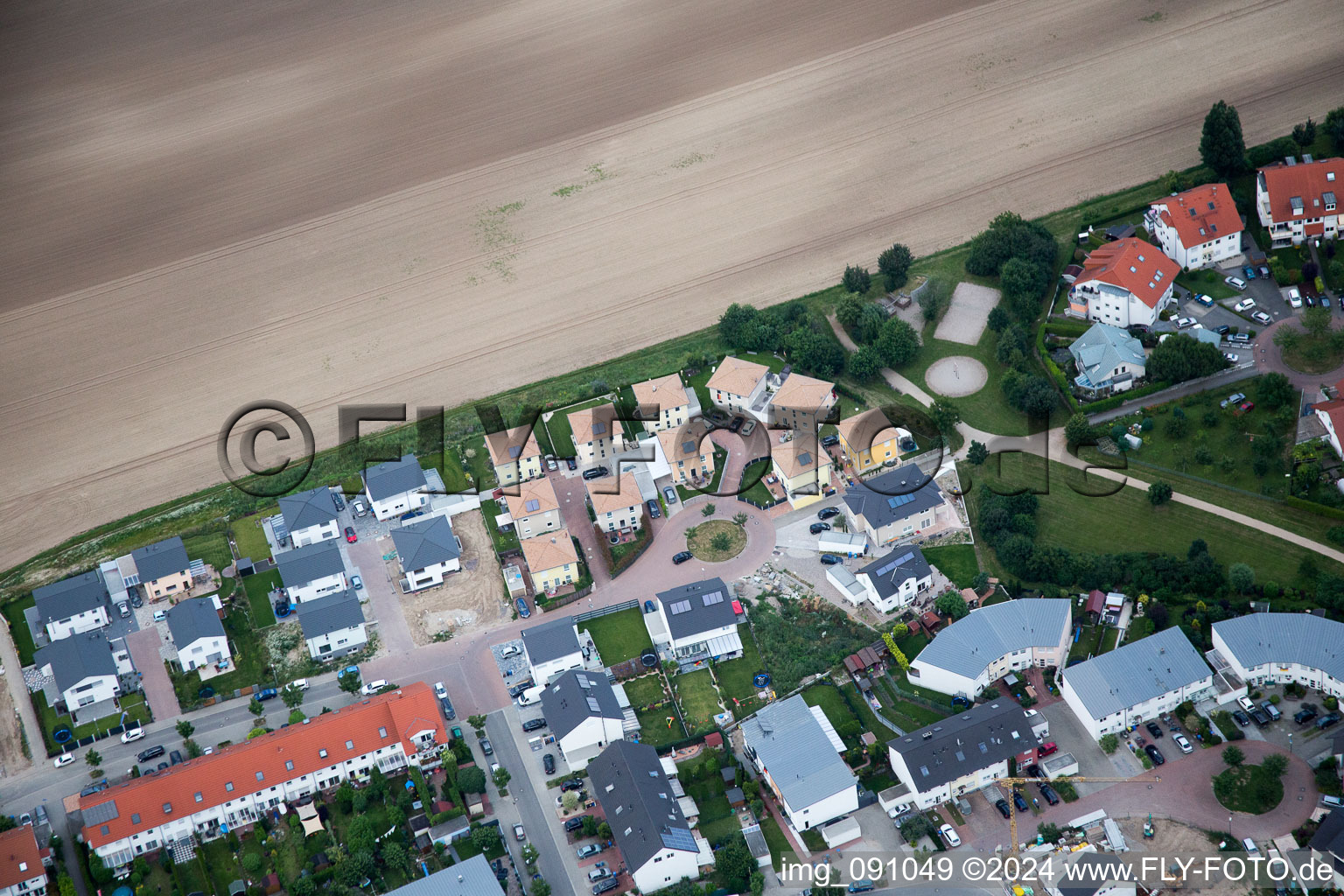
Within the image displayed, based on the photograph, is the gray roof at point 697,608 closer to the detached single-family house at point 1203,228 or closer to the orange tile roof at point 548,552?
the orange tile roof at point 548,552

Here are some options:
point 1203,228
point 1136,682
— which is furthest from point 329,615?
point 1203,228

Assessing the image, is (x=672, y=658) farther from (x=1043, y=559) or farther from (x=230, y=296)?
(x=230, y=296)

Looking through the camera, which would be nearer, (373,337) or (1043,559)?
(1043,559)

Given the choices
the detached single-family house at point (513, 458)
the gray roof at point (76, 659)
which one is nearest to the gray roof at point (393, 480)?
the detached single-family house at point (513, 458)

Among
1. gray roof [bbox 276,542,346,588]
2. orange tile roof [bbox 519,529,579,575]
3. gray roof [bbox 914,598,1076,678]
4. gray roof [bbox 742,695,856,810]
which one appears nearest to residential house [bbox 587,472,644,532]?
orange tile roof [bbox 519,529,579,575]

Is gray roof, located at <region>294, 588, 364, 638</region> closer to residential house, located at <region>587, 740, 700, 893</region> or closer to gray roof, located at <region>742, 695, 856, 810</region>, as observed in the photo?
residential house, located at <region>587, 740, 700, 893</region>

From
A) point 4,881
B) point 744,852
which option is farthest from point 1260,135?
point 4,881

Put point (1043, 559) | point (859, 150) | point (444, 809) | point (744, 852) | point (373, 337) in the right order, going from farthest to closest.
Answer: point (859, 150)
point (373, 337)
point (1043, 559)
point (444, 809)
point (744, 852)
